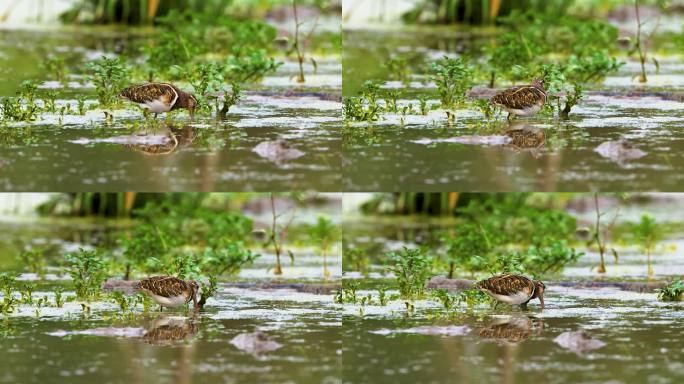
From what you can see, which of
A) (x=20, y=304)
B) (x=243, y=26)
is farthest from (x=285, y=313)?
(x=243, y=26)

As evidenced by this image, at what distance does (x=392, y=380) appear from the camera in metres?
8.73

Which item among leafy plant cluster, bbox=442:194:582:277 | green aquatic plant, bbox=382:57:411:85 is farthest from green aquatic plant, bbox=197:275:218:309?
green aquatic plant, bbox=382:57:411:85

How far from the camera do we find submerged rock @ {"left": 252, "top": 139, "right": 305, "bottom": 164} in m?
10.8

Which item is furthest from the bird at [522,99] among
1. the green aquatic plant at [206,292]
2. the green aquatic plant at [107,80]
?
the green aquatic plant at [107,80]

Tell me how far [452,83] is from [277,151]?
199cm

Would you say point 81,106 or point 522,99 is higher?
point 522,99

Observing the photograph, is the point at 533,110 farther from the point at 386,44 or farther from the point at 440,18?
the point at 440,18

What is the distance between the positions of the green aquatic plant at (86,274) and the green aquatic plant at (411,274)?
1980 millimetres

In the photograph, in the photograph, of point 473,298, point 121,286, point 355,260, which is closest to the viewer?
point 473,298

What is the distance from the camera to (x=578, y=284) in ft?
37.9

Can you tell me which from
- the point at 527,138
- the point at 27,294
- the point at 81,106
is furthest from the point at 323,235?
the point at 27,294

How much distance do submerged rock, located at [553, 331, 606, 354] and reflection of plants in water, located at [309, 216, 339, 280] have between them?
3.25 meters

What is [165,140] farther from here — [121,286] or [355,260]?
[355,260]

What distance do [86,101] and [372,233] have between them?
8.60 ft
